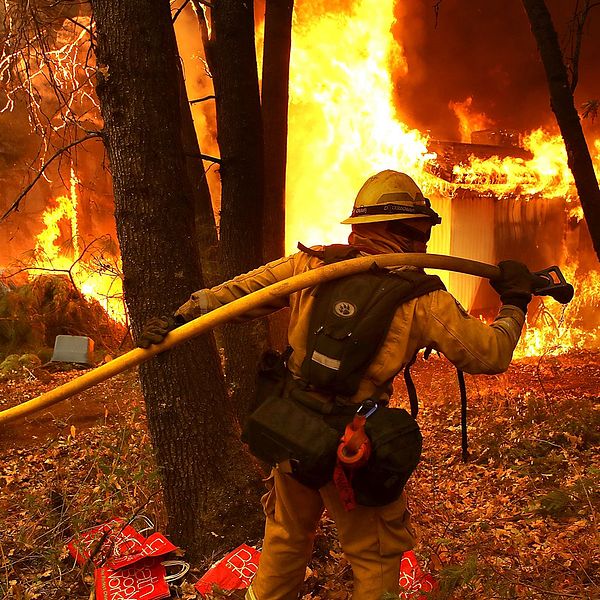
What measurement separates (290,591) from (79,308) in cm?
948

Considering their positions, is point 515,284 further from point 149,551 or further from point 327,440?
point 149,551

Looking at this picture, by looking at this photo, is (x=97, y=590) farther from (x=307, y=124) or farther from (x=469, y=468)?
(x=307, y=124)

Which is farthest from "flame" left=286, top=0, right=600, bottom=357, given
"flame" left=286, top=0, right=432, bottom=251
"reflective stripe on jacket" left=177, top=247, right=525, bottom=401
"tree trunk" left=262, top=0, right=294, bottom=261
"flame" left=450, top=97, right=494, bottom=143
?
"reflective stripe on jacket" left=177, top=247, right=525, bottom=401

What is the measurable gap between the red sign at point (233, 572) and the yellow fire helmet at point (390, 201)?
2.18 metres

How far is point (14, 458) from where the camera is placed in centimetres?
596

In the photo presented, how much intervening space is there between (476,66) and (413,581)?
64.3ft

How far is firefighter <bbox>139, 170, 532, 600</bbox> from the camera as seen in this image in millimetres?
2438

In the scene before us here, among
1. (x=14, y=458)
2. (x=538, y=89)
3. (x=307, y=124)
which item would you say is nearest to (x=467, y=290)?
(x=307, y=124)

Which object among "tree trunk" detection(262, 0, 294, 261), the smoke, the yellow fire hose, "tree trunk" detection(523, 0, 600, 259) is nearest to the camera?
the yellow fire hose

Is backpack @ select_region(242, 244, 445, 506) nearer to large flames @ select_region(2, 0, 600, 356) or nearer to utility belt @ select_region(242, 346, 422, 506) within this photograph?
utility belt @ select_region(242, 346, 422, 506)

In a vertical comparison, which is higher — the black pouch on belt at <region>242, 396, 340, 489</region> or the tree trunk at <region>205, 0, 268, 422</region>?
the tree trunk at <region>205, 0, 268, 422</region>

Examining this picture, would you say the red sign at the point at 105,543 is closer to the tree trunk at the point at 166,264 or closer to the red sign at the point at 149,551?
the red sign at the point at 149,551

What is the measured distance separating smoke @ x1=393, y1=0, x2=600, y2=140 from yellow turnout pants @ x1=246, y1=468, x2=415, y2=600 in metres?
16.6

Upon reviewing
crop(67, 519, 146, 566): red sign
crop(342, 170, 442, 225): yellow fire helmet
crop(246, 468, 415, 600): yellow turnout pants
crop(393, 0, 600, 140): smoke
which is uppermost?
crop(393, 0, 600, 140): smoke
